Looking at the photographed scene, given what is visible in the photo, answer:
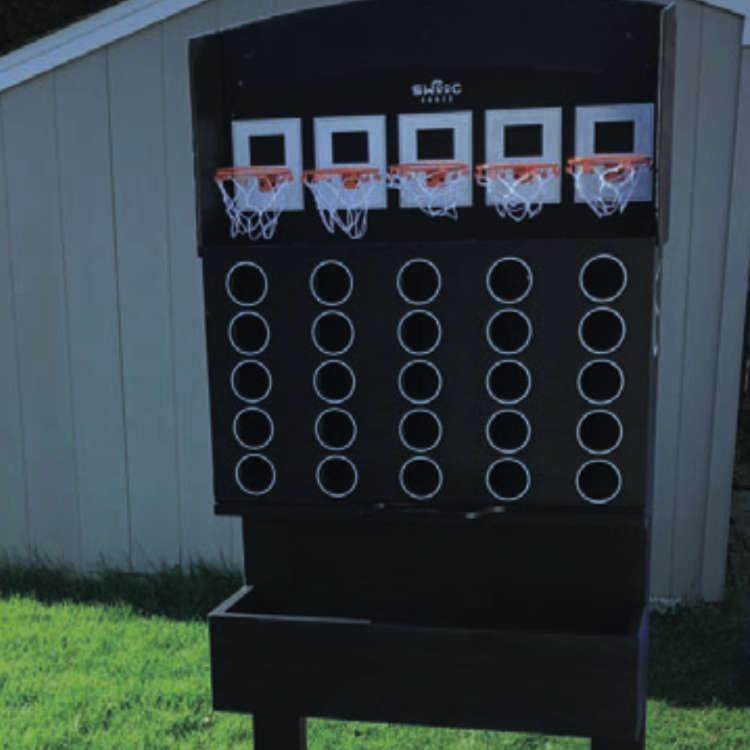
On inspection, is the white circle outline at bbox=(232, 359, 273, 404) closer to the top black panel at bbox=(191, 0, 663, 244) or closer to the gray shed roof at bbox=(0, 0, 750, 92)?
the top black panel at bbox=(191, 0, 663, 244)

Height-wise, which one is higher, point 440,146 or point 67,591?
point 440,146

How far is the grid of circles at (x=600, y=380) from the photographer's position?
5.31ft

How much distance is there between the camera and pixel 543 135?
167cm

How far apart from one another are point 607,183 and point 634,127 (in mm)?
98

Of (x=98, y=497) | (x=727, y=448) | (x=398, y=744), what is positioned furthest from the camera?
(x=98, y=497)

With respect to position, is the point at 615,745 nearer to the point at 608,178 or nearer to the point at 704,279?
the point at 608,178

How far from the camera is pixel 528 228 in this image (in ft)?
5.57

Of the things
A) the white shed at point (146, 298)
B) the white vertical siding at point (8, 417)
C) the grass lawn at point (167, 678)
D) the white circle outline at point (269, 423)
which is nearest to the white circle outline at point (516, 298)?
the white circle outline at point (269, 423)

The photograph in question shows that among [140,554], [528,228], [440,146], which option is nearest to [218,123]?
[440,146]

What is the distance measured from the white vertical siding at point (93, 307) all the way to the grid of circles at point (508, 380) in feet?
9.50

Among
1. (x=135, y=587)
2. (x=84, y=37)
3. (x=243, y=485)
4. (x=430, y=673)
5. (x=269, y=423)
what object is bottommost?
(x=135, y=587)

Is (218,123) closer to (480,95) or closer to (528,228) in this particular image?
(480,95)

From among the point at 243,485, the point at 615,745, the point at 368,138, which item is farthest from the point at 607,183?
the point at 615,745

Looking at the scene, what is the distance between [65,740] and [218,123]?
6.83ft
